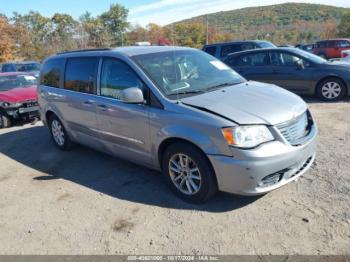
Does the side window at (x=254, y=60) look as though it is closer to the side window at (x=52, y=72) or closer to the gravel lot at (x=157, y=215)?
the gravel lot at (x=157, y=215)

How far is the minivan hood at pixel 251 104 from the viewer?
346 centimetres

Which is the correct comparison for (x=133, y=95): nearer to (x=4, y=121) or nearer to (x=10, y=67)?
Answer: (x=4, y=121)

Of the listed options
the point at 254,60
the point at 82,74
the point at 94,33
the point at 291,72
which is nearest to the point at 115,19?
the point at 94,33

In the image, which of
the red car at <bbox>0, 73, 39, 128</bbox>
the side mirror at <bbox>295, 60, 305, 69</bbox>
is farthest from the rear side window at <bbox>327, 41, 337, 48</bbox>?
the red car at <bbox>0, 73, 39, 128</bbox>

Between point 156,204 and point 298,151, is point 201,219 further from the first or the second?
point 298,151

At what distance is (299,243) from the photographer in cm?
303

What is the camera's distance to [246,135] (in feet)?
11.0

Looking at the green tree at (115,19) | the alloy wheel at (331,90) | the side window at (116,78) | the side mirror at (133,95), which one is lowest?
the alloy wheel at (331,90)

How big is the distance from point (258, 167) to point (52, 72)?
4.49 m

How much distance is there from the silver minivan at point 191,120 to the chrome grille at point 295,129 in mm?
12

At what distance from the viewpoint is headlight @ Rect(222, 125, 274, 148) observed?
3.34 meters

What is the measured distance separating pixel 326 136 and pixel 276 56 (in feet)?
13.8

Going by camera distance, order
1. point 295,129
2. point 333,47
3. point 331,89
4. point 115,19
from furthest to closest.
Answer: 1. point 115,19
2. point 333,47
3. point 331,89
4. point 295,129

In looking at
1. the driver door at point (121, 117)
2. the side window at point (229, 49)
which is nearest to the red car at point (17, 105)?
the driver door at point (121, 117)
